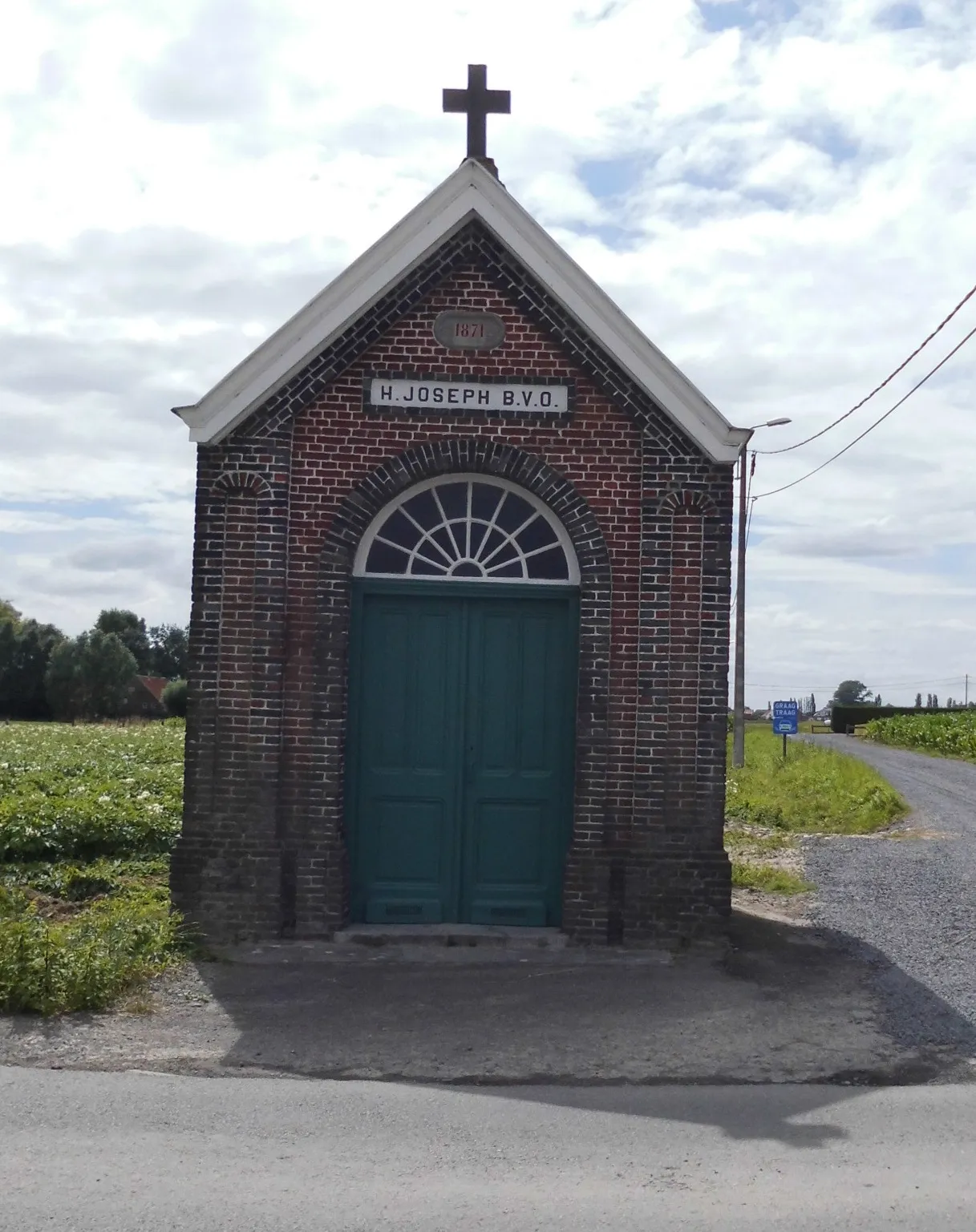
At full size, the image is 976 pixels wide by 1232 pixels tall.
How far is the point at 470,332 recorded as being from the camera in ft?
34.7

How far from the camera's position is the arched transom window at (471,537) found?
1055 centimetres

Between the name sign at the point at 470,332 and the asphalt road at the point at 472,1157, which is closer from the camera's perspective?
the asphalt road at the point at 472,1157

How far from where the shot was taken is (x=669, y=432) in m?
10.5

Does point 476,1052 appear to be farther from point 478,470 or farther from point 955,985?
point 478,470

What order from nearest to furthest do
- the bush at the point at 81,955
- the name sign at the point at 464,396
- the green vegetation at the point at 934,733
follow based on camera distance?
the bush at the point at 81,955 → the name sign at the point at 464,396 → the green vegetation at the point at 934,733

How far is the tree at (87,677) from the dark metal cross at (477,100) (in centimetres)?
6921

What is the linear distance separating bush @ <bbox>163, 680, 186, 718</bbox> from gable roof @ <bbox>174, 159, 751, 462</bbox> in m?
62.8

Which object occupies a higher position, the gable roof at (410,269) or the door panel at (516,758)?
the gable roof at (410,269)

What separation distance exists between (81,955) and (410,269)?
18.1 feet

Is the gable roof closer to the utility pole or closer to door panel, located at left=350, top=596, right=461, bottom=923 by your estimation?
door panel, located at left=350, top=596, right=461, bottom=923

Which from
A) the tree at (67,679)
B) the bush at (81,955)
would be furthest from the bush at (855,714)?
the bush at (81,955)

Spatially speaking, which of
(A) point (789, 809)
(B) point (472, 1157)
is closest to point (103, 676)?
(A) point (789, 809)

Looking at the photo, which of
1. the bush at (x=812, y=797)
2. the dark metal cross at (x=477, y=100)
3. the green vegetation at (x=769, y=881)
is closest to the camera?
the dark metal cross at (x=477, y=100)

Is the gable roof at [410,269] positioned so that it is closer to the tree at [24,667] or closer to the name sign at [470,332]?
the name sign at [470,332]
